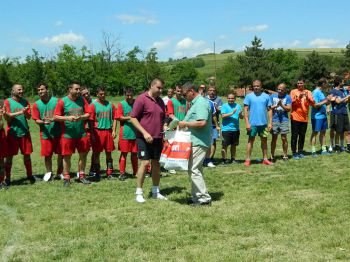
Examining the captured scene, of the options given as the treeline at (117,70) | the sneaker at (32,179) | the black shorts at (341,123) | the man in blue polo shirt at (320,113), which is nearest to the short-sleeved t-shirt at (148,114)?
the sneaker at (32,179)

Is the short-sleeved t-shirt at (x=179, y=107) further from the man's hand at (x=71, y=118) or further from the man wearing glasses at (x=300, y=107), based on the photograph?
the man wearing glasses at (x=300, y=107)

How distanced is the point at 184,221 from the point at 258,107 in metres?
5.20

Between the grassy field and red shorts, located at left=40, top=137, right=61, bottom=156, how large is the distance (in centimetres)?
75

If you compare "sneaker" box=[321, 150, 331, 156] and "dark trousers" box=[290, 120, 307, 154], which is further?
"sneaker" box=[321, 150, 331, 156]

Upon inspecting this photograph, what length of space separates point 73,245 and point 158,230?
1190mm

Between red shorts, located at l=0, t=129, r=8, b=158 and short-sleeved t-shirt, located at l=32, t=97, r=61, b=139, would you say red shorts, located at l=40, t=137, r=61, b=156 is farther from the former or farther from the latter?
red shorts, located at l=0, t=129, r=8, b=158

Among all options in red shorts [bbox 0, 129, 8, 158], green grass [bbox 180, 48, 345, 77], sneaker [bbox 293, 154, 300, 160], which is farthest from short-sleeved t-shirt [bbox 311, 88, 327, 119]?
green grass [bbox 180, 48, 345, 77]

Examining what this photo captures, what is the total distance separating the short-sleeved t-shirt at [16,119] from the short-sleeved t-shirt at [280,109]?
20.1 ft

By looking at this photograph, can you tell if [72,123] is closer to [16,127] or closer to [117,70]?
[16,127]

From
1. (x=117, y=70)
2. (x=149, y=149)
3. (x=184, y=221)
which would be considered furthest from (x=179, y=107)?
(x=117, y=70)

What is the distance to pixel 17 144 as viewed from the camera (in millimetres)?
9742

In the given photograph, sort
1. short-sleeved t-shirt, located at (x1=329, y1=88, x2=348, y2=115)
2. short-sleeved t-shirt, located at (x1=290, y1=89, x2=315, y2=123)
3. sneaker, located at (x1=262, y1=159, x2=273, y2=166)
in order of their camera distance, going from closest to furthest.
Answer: sneaker, located at (x1=262, y1=159, x2=273, y2=166) < short-sleeved t-shirt, located at (x1=290, y1=89, x2=315, y2=123) < short-sleeved t-shirt, located at (x1=329, y1=88, x2=348, y2=115)

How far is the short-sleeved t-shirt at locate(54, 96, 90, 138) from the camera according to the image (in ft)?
30.3

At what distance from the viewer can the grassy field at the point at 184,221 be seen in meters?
5.25
